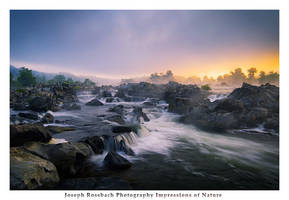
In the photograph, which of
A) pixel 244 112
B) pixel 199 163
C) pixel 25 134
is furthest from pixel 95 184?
pixel 244 112

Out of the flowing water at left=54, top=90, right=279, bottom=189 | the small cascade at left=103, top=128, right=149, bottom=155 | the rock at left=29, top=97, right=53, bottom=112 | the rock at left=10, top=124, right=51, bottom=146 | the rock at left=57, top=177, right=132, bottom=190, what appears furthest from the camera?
the rock at left=29, top=97, right=53, bottom=112

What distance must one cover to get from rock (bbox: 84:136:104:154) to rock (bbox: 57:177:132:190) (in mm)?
2319

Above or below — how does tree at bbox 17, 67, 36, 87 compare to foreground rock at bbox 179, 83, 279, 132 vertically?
above

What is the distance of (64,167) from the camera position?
5098mm

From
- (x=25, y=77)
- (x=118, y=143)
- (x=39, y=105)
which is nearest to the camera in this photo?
(x=118, y=143)

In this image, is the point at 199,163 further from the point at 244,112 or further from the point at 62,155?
the point at 244,112

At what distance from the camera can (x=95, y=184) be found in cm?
439

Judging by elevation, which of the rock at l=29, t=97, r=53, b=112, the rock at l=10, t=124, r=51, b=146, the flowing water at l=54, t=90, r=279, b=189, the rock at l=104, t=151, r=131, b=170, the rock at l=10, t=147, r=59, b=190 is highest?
the rock at l=29, t=97, r=53, b=112

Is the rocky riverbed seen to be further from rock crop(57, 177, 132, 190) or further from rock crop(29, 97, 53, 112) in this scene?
rock crop(29, 97, 53, 112)

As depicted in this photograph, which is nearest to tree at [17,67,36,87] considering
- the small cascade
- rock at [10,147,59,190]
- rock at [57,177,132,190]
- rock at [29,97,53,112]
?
rock at [29,97,53,112]

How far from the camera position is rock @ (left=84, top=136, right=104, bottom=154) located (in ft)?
22.7

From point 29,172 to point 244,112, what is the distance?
16.1 metres
